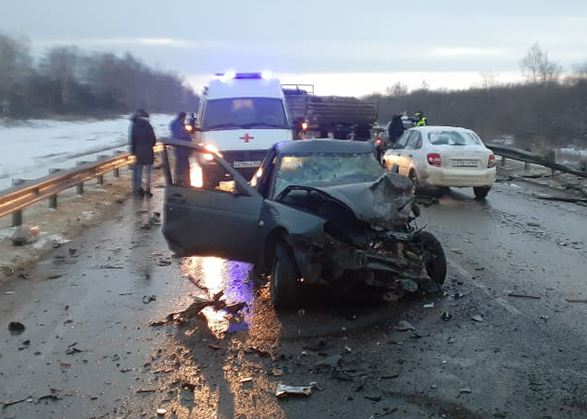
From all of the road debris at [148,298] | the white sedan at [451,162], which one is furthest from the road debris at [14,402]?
the white sedan at [451,162]

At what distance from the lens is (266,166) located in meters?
7.39

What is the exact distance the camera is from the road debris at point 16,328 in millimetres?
5586

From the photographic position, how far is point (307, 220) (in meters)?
5.84

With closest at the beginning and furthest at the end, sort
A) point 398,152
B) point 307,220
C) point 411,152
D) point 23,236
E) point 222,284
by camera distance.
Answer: point 307,220 < point 222,284 < point 23,236 < point 411,152 < point 398,152

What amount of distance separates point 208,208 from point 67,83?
221 feet

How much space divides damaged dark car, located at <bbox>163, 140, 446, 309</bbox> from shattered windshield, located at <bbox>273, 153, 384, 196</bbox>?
0.01m

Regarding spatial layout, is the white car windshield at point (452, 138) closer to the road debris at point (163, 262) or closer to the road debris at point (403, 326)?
the road debris at point (163, 262)

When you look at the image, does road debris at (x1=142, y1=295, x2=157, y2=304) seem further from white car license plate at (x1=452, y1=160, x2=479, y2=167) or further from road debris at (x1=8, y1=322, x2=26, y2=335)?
white car license plate at (x1=452, y1=160, x2=479, y2=167)

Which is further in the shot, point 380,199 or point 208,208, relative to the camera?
point 208,208

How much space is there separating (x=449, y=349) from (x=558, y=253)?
4.37 meters

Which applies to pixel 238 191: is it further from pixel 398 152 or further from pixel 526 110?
pixel 526 110

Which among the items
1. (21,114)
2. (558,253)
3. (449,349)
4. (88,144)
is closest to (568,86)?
(88,144)

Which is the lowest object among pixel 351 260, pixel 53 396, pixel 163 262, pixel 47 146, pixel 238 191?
pixel 47 146

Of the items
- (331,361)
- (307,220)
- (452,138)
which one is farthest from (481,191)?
(331,361)
